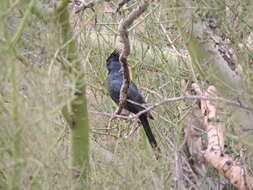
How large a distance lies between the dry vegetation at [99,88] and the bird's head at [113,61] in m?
0.12

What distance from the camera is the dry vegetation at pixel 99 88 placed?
241cm

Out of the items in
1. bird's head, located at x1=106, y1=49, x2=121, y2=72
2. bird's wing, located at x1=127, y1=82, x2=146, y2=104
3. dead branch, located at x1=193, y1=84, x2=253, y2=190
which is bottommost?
dead branch, located at x1=193, y1=84, x2=253, y2=190

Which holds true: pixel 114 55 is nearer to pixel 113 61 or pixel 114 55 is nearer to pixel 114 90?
pixel 113 61

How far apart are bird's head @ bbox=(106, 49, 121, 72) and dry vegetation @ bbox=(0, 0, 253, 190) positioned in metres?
0.12

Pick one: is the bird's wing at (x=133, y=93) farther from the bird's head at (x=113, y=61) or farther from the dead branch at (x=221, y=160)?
the dead branch at (x=221, y=160)

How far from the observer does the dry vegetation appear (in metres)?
2.41

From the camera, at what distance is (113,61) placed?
5066mm

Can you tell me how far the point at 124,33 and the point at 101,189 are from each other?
82cm

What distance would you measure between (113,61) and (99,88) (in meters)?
0.33

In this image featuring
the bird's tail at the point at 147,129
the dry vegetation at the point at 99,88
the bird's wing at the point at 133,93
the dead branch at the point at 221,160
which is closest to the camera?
the dry vegetation at the point at 99,88

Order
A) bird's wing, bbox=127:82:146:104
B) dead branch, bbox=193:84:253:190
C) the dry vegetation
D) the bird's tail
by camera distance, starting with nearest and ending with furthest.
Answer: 1. the dry vegetation
2. dead branch, bbox=193:84:253:190
3. the bird's tail
4. bird's wing, bbox=127:82:146:104

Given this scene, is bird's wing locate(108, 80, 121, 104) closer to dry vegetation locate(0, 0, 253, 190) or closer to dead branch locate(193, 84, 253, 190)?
dry vegetation locate(0, 0, 253, 190)

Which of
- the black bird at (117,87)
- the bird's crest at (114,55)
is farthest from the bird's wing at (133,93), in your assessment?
the bird's crest at (114,55)

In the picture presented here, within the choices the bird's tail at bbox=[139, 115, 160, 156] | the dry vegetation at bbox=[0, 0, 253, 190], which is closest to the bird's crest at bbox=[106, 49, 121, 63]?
the dry vegetation at bbox=[0, 0, 253, 190]
